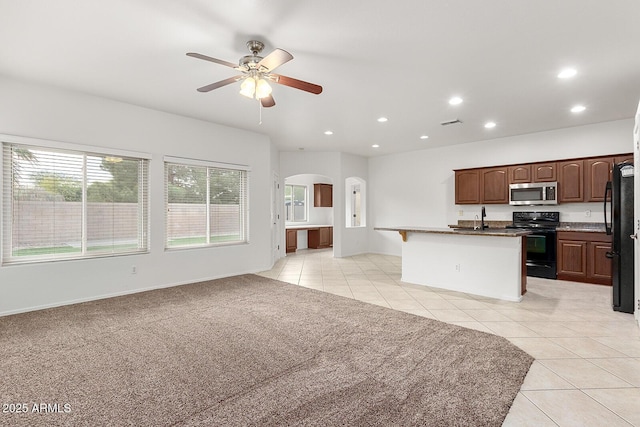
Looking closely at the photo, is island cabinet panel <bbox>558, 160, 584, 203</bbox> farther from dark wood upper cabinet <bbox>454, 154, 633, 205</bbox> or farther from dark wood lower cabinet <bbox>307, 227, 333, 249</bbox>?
dark wood lower cabinet <bbox>307, 227, 333, 249</bbox>

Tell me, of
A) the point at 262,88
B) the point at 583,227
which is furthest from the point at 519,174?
the point at 262,88

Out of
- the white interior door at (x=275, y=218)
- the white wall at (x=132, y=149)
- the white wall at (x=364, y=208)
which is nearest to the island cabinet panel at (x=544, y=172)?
the white wall at (x=364, y=208)

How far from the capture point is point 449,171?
23.3ft

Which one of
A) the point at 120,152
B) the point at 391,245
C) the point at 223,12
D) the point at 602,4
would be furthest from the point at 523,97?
the point at 120,152

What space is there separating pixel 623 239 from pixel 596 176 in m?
2.04

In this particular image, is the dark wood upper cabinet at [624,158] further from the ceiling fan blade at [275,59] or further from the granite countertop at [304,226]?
the granite countertop at [304,226]

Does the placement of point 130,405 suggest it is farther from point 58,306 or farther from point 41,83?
point 41,83

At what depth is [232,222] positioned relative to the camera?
5.75 m

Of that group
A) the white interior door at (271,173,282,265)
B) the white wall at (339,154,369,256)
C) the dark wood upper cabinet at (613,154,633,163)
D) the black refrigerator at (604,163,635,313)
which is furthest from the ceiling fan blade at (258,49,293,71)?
the dark wood upper cabinet at (613,154,633,163)

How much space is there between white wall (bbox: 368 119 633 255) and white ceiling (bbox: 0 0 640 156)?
22.3 inches

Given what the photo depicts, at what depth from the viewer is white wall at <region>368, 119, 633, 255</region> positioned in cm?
532

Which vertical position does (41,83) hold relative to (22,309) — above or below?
above

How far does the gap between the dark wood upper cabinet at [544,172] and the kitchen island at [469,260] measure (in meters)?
1.81

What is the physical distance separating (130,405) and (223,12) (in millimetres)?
2803
